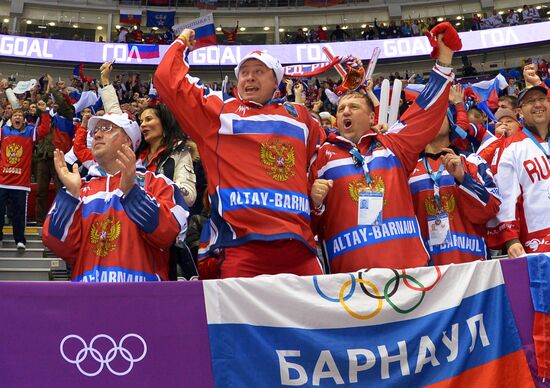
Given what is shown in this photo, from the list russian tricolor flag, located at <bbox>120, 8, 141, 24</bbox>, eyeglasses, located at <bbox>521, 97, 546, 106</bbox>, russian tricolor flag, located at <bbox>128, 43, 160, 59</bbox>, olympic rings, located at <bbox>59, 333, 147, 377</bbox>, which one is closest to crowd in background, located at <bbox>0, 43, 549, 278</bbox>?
eyeglasses, located at <bbox>521, 97, 546, 106</bbox>

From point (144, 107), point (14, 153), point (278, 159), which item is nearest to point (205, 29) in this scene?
point (144, 107)

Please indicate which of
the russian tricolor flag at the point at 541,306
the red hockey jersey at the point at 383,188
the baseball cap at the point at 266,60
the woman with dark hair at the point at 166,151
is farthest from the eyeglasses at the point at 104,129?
the russian tricolor flag at the point at 541,306

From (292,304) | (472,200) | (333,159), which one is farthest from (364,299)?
(472,200)

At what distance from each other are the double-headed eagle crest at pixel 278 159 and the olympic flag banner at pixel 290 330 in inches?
26.1

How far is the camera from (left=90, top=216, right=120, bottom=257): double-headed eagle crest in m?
2.80

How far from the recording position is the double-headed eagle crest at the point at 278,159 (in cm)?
282

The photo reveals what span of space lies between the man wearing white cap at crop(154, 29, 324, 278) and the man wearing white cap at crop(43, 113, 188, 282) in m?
0.28

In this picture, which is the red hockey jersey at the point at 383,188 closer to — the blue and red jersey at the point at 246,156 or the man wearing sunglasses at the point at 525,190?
the blue and red jersey at the point at 246,156

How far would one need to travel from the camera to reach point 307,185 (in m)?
3.05

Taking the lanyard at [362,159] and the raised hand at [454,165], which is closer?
the lanyard at [362,159]

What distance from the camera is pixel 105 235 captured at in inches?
111

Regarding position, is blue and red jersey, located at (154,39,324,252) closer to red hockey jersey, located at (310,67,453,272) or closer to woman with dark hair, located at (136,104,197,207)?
red hockey jersey, located at (310,67,453,272)

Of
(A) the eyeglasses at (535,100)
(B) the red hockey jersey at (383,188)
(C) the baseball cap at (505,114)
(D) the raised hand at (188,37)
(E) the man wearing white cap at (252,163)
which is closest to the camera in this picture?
(E) the man wearing white cap at (252,163)

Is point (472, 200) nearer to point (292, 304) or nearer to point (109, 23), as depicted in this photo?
point (292, 304)
